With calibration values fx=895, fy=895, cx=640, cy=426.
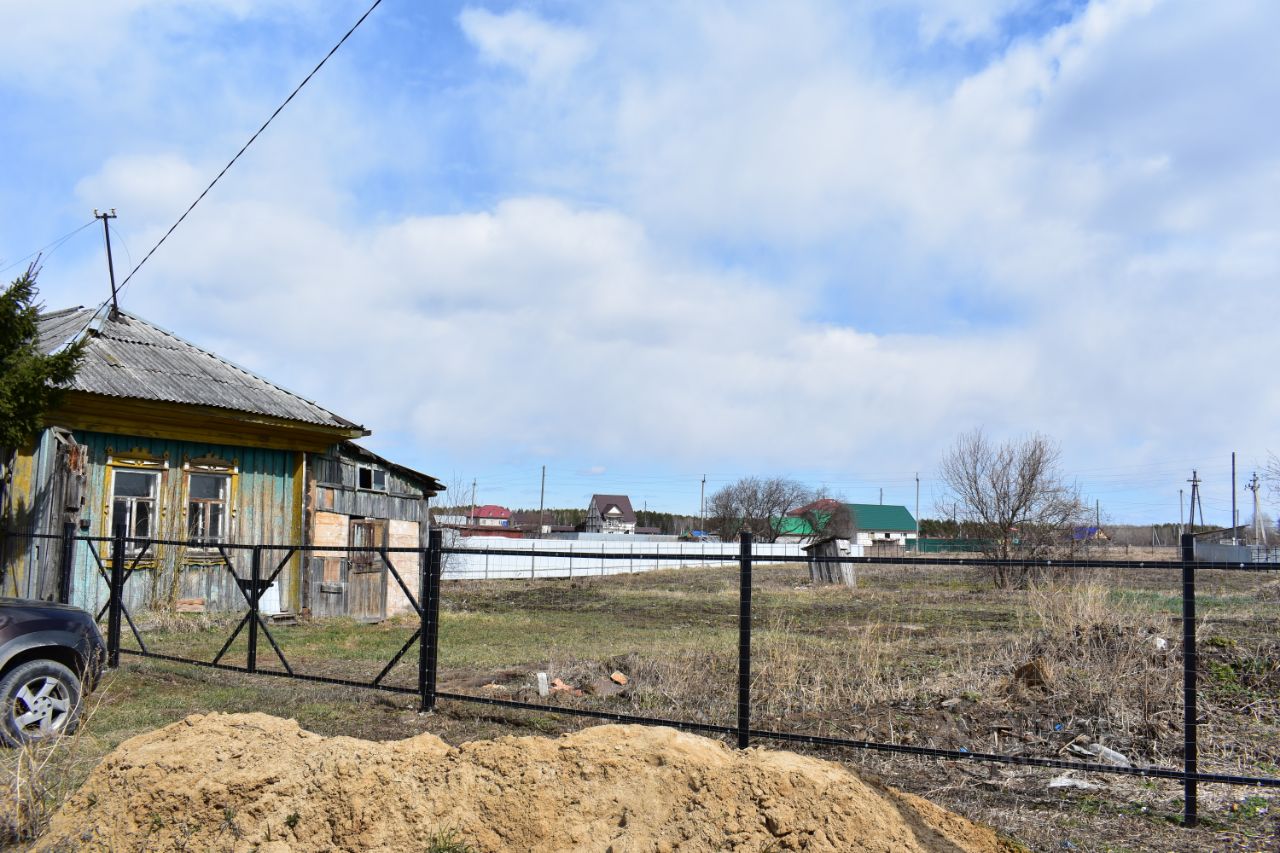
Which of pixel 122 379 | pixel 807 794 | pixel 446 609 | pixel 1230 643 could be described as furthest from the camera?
pixel 446 609

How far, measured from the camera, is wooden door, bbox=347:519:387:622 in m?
17.7

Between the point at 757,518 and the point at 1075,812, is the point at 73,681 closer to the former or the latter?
the point at 1075,812

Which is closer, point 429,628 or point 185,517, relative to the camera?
point 429,628

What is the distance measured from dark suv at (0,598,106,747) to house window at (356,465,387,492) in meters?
11.7

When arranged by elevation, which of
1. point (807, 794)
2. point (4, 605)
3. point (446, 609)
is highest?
point (4, 605)

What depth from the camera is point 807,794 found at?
13.4 ft

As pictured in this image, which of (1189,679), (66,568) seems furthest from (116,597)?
(1189,679)

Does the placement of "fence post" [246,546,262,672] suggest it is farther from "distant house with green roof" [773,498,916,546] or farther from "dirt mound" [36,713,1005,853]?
"distant house with green roof" [773,498,916,546]

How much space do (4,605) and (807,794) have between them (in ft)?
20.6

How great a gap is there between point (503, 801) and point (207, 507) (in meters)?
13.4

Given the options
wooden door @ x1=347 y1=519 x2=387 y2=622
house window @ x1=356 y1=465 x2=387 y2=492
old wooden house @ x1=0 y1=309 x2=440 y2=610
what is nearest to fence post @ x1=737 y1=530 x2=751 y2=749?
old wooden house @ x1=0 y1=309 x2=440 y2=610

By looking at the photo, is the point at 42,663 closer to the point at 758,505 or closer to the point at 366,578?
the point at 366,578

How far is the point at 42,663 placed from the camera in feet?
22.4

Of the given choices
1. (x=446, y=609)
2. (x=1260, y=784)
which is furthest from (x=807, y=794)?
(x=446, y=609)
